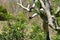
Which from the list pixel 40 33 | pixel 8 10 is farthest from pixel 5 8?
pixel 40 33

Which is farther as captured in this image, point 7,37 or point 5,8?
point 5,8

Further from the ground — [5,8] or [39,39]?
[39,39]

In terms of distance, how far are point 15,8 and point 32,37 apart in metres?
7.43

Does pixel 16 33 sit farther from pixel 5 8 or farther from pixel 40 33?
pixel 5 8

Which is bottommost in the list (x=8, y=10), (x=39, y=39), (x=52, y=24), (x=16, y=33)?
(x=8, y=10)

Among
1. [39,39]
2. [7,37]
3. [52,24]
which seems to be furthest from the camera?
[39,39]

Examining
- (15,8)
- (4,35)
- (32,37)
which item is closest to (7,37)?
(4,35)

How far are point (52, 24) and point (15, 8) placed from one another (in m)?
8.93

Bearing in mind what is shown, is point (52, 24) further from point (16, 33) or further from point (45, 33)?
point (45, 33)

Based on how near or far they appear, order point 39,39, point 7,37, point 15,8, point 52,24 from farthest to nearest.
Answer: point 15,8 < point 39,39 < point 7,37 < point 52,24

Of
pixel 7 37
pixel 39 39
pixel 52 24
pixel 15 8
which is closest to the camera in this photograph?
pixel 52 24

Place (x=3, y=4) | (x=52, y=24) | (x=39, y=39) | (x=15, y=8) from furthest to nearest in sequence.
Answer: (x=3, y=4) → (x=15, y=8) → (x=39, y=39) → (x=52, y=24)

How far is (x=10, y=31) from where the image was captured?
661 centimetres

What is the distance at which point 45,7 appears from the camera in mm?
6574
